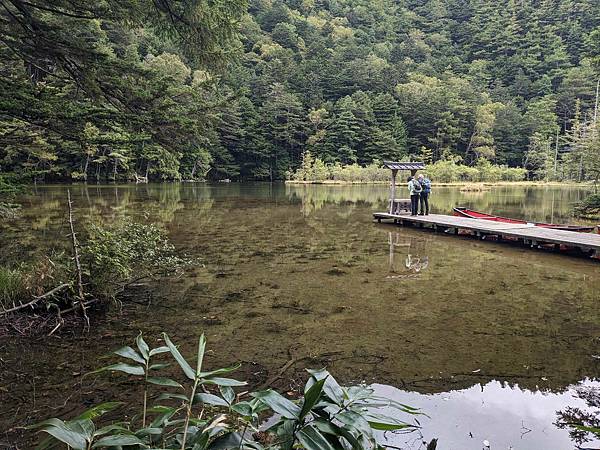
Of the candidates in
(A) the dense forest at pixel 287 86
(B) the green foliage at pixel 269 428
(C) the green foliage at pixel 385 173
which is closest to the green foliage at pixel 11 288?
(A) the dense forest at pixel 287 86

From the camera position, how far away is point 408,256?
30.0 feet

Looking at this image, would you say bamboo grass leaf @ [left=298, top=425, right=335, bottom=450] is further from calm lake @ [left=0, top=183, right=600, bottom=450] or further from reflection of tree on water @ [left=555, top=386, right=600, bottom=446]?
reflection of tree on water @ [left=555, top=386, right=600, bottom=446]

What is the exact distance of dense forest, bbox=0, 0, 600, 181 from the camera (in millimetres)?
5633

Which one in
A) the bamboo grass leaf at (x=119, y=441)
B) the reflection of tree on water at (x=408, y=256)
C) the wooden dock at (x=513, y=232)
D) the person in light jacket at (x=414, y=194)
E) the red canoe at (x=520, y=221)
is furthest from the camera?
the person in light jacket at (x=414, y=194)

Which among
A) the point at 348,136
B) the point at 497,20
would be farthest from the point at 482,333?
the point at 497,20

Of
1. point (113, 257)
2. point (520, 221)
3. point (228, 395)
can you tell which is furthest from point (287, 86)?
point (228, 395)

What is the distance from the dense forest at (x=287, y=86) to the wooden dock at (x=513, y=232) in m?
6.56

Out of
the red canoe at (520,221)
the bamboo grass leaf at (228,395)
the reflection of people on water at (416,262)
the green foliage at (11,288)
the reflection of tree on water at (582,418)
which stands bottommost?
the reflection of tree on water at (582,418)

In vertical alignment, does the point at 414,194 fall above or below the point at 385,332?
above

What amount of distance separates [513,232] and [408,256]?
120 inches

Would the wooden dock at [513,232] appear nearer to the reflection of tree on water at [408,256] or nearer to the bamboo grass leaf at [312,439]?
the reflection of tree on water at [408,256]

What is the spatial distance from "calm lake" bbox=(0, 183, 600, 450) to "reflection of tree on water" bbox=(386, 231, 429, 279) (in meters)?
0.07

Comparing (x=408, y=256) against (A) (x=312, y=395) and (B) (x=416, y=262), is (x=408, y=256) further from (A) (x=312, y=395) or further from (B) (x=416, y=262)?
(A) (x=312, y=395)

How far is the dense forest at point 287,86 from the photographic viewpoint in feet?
18.5
